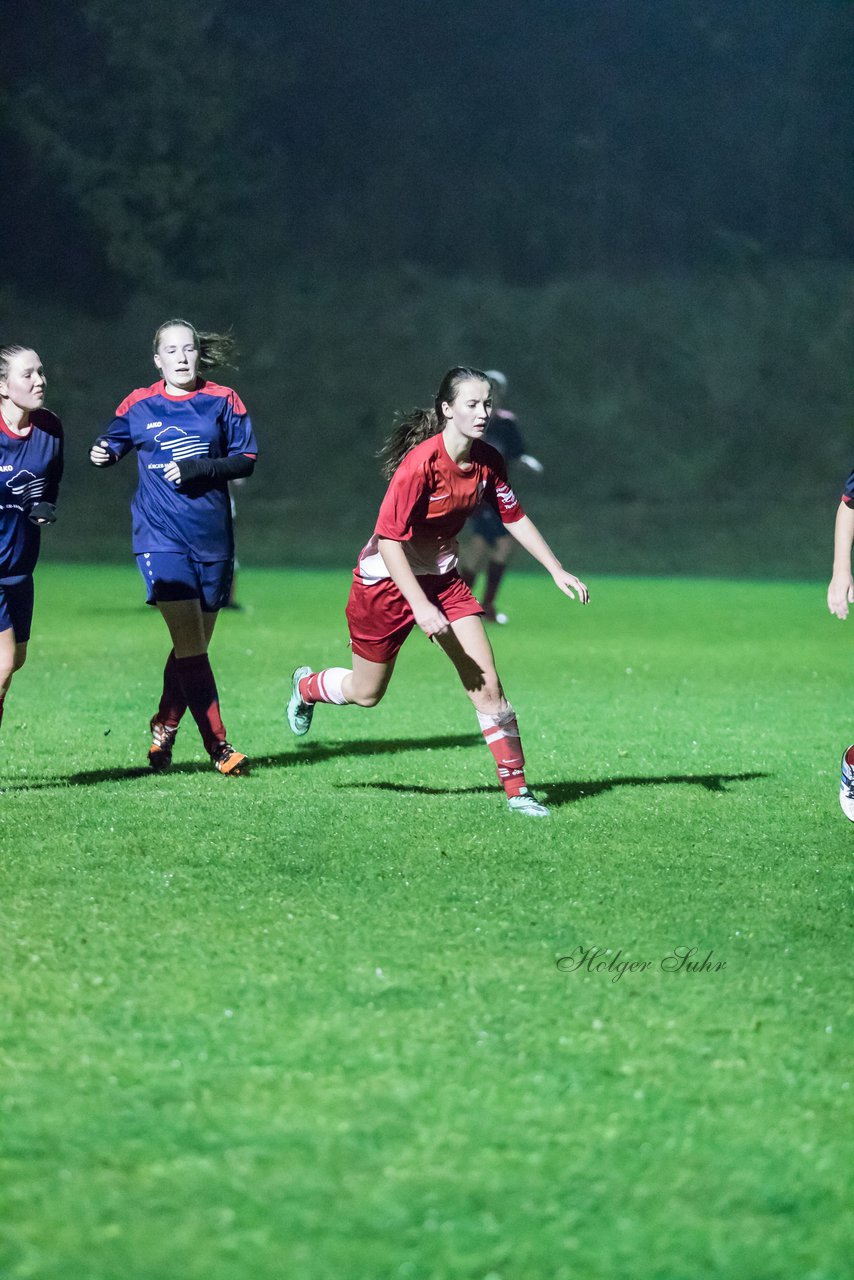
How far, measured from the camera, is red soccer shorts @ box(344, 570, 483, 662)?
6629 millimetres

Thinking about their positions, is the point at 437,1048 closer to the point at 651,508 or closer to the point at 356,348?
the point at 651,508

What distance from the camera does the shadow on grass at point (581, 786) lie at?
23.0 feet

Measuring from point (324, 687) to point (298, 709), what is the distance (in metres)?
0.39

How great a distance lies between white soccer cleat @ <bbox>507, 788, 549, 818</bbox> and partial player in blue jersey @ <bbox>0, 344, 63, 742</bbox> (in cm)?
205

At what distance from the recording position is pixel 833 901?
5219mm

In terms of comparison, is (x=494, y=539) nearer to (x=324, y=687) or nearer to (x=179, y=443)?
(x=324, y=687)

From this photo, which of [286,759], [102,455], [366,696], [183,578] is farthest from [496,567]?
[102,455]

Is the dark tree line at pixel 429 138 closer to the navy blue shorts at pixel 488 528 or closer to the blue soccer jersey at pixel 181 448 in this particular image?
the navy blue shorts at pixel 488 528

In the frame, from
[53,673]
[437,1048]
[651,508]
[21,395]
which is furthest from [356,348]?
[437,1048]

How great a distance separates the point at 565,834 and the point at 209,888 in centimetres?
147

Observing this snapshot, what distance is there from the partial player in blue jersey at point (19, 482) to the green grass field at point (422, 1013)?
2.42 feet

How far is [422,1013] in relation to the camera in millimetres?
4004

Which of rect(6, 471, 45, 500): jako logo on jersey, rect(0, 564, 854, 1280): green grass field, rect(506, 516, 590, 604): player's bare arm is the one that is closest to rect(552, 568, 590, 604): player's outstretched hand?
rect(506, 516, 590, 604): player's bare arm

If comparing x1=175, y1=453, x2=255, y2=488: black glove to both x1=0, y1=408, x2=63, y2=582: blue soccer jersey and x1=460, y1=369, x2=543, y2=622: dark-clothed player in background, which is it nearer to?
x1=0, y1=408, x2=63, y2=582: blue soccer jersey
